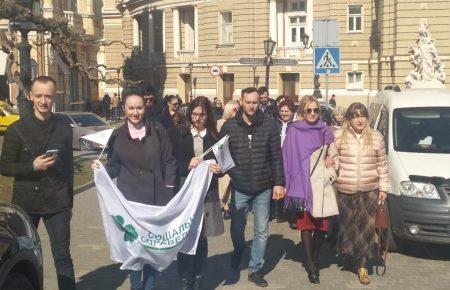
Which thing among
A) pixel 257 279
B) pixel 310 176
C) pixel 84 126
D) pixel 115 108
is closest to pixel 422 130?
pixel 310 176

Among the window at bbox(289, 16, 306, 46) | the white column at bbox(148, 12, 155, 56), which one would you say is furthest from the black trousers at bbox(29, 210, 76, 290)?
the white column at bbox(148, 12, 155, 56)

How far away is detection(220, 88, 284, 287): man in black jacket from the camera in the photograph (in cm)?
754

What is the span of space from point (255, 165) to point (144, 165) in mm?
1591

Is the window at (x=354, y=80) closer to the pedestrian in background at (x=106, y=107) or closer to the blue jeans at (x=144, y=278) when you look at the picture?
the pedestrian in background at (x=106, y=107)

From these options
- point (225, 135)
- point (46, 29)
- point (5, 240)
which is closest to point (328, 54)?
point (46, 29)

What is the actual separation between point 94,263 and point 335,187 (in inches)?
120

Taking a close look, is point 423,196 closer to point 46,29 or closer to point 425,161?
point 425,161

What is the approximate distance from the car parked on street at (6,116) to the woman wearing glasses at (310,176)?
25.1m

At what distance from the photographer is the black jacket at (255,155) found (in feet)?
24.7

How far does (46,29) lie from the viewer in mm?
13641

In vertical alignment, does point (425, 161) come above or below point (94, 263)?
above

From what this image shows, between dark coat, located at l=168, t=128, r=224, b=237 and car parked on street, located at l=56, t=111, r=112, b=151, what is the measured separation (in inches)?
666

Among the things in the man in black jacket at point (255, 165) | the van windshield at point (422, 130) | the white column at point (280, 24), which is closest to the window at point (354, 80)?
the white column at point (280, 24)

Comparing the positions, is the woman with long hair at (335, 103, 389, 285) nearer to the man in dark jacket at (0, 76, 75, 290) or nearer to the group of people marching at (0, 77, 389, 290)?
the group of people marching at (0, 77, 389, 290)
